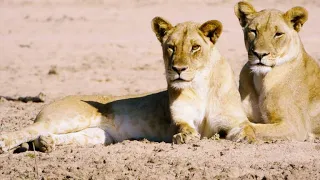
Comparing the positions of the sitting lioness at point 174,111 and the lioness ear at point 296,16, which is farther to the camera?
the lioness ear at point 296,16

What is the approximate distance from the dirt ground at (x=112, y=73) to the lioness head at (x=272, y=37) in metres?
0.82

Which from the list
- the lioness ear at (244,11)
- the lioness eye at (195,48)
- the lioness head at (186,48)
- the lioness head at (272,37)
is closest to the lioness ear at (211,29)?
the lioness head at (186,48)

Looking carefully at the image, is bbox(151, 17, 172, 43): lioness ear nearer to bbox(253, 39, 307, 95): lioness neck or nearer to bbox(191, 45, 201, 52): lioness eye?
bbox(191, 45, 201, 52): lioness eye

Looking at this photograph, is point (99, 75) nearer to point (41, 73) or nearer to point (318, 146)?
point (41, 73)

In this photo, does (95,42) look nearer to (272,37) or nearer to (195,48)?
(272,37)

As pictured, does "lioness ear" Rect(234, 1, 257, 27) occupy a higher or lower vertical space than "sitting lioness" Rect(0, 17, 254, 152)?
higher

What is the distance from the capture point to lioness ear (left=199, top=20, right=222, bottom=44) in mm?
6586

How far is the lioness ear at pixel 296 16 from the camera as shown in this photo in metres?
7.10

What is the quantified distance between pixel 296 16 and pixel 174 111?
1.36 meters

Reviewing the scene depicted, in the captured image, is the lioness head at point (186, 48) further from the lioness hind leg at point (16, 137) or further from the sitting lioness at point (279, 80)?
the lioness hind leg at point (16, 137)

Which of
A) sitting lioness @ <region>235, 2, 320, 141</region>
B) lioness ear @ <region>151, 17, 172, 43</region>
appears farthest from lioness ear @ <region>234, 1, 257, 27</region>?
lioness ear @ <region>151, 17, 172, 43</region>

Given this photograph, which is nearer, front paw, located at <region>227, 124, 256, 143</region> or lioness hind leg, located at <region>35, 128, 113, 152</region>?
front paw, located at <region>227, 124, 256, 143</region>

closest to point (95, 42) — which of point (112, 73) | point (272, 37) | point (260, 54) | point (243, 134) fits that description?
point (112, 73)

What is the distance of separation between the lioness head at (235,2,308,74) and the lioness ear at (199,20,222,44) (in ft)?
1.23
